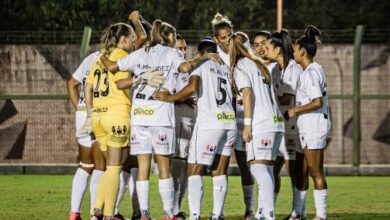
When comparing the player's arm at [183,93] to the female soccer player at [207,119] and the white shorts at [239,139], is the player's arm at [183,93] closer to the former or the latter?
the female soccer player at [207,119]

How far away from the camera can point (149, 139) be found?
543 inches

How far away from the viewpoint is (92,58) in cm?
1470

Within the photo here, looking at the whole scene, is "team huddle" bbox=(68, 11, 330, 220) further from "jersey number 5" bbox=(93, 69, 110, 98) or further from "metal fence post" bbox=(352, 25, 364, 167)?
"metal fence post" bbox=(352, 25, 364, 167)

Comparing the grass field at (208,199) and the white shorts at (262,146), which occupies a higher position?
the white shorts at (262,146)

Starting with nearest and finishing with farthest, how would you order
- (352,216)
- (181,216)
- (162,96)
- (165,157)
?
1. (162,96)
2. (165,157)
3. (181,216)
4. (352,216)

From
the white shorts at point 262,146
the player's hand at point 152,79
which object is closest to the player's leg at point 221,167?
the white shorts at point 262,146

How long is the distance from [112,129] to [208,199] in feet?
15.6

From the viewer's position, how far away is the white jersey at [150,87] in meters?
13.8

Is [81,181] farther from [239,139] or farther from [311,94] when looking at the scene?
[311,94]

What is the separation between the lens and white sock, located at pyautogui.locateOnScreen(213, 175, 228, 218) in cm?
1385

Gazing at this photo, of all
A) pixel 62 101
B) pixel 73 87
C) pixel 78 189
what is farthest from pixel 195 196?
pixel 62 101

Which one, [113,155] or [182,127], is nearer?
[113,155]

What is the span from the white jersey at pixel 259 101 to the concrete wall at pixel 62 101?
11464mm

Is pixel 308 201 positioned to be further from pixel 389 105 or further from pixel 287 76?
pixel 389 105
